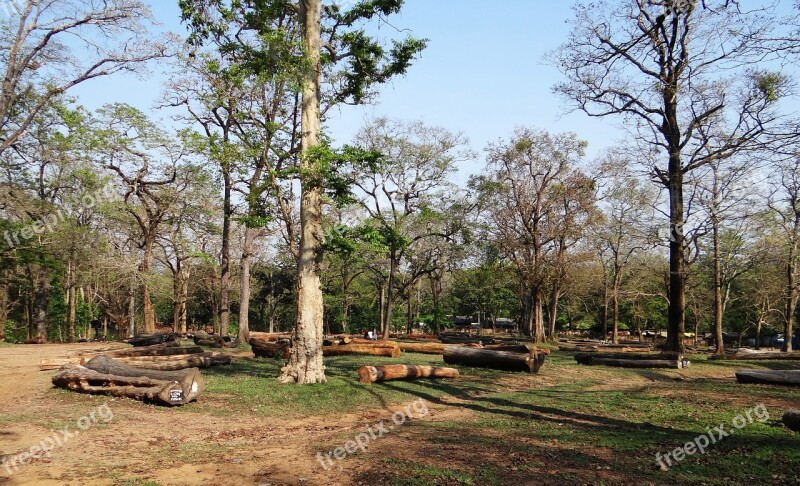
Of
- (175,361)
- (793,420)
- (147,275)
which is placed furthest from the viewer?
(147,275)

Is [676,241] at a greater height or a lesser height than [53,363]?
greater

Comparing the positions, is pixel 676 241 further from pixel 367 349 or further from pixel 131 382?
pixel 131 382

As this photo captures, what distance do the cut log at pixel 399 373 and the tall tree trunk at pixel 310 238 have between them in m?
1.22

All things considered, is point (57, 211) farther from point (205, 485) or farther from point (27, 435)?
point (205, 485)

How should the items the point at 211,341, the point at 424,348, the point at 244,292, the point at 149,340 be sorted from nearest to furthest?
the point at 149,340 < the point at 211,341 < the point at 424,348 < the point at 244,292

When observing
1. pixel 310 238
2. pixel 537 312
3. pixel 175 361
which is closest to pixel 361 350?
pixel 175 361

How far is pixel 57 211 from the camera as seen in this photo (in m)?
26.0

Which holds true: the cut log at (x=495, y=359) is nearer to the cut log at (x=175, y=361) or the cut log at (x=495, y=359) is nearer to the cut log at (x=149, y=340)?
the cut log at (x=175, y=361)

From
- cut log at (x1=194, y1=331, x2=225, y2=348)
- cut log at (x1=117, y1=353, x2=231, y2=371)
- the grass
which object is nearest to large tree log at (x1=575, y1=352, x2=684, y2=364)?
the grass

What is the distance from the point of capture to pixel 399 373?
13305 millimetres

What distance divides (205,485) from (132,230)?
29.8m

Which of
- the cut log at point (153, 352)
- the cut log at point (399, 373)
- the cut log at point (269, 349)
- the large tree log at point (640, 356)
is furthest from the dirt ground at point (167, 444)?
the large tree log at point (640, 356)

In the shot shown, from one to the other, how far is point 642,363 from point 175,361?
1517 cm

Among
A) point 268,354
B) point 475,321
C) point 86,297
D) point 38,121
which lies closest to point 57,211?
point 38,121
